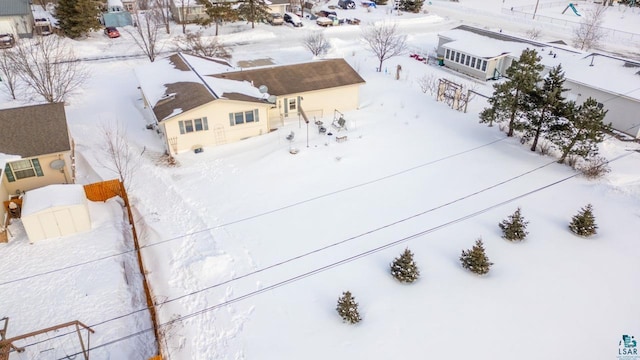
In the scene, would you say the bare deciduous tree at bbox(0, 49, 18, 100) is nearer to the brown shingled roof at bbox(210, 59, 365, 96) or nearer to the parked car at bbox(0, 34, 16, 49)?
the parked car at bbox(0, 34, 16, 49)

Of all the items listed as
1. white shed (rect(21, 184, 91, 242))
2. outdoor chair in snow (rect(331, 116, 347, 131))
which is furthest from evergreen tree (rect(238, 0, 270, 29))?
white shed (rect(21, 184, 91, 242))

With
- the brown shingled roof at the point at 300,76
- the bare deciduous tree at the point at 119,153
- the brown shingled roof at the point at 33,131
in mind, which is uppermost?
the brown shingled roof at the point at 300,76

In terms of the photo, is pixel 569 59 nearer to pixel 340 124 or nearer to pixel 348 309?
pixel 340 124

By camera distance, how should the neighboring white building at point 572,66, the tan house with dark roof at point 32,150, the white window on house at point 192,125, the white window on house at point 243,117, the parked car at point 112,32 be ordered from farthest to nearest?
the parked car at point 112,32 → the neighboring white building at point 572,66 → the white window on house at point 243,117 → the white window on house at point 192,125 → the tan house with dark roof at point 32,150

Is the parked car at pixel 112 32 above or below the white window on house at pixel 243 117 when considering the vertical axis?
above

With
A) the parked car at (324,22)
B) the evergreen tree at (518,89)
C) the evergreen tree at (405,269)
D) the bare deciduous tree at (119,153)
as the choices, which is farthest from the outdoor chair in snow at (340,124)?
the parked car at (324,22)

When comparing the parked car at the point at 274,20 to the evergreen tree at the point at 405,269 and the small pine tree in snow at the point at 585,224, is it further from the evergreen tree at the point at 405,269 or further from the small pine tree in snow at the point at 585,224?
the evergreen tree at the point at 405,269

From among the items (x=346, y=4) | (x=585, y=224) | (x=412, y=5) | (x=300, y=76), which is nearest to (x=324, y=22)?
(x=346, y=4)
